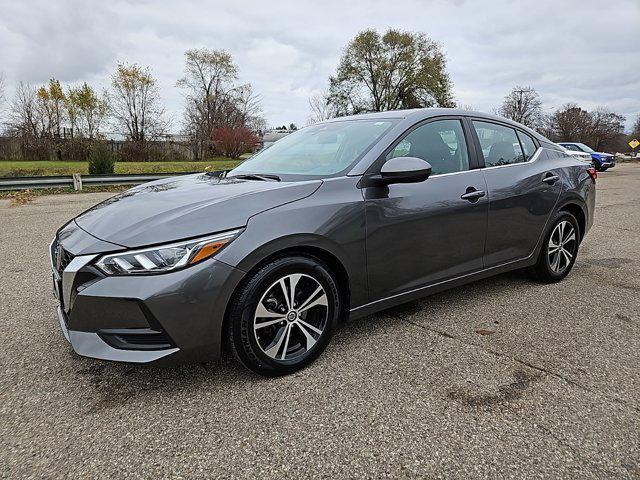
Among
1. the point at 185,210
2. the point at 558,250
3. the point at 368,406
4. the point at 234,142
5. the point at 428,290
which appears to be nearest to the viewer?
the point at 368,406

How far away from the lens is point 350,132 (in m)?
3.34

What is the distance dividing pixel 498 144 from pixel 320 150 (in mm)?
1535

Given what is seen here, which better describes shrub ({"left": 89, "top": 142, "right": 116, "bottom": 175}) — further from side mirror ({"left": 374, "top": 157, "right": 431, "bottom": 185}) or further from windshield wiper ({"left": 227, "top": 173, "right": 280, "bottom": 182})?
side mirror ({"left": 374, "top": 157, "right": 431, "bottom": 185})

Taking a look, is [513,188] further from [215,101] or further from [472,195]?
[215,101]

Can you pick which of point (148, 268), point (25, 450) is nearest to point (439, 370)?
point (148, 268)

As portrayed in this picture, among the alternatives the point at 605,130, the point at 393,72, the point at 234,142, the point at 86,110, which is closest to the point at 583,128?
the point at 605,130

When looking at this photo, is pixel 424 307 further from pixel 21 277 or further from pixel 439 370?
pixel 21 277

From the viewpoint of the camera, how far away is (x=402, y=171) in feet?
8.79

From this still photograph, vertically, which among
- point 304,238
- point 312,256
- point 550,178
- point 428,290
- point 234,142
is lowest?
point 428,290

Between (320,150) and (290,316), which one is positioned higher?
(320,150)

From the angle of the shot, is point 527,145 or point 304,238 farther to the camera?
point 527,145

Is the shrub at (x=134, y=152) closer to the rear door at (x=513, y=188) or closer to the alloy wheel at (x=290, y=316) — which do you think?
the rear door at (x=513, y=188)

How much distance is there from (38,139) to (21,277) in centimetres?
3220

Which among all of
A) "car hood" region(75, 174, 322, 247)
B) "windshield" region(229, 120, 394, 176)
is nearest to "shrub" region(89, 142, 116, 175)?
"windshield" region(229, 120, 394, 176)
